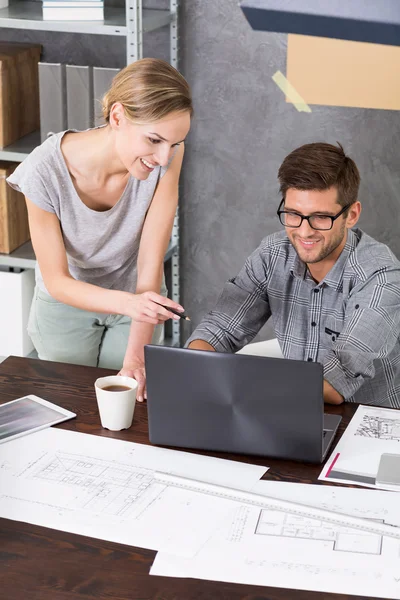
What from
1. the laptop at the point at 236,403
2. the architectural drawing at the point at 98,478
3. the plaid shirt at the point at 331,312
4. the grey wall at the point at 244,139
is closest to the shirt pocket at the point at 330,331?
the plaid shirt at the point at 331,312

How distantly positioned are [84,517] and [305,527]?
1.12ft

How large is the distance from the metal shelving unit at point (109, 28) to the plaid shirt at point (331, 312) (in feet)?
3.21

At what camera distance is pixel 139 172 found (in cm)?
196

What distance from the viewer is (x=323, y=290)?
81.0 inches

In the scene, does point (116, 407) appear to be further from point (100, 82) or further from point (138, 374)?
point (100, 82)

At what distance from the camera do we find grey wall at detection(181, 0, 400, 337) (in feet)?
9.86

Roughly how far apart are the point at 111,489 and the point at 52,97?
187 centimetres

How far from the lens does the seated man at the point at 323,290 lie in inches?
75.1

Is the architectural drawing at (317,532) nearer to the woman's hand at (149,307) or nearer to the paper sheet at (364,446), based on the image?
the paper sheet at (364,446)

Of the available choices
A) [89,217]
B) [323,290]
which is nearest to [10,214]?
[89,217]

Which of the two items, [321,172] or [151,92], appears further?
[321,172]

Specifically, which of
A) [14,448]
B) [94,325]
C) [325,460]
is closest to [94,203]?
[94,325]

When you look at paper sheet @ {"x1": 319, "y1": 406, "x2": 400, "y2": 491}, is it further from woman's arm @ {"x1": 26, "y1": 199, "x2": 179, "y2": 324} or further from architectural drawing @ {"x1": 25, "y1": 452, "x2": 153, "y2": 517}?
woman's arm @ {"x1": 26, "y1": 199, "x2": 179, "y2": 324}

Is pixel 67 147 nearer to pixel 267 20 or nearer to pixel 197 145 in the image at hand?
pixel 267 20
